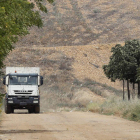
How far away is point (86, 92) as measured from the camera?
51406 mm

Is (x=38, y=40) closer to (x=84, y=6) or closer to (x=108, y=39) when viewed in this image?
(x=108, y=39)

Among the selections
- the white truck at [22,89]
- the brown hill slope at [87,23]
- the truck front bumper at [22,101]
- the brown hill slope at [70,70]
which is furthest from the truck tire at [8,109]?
the brown hill slope at [87,23]

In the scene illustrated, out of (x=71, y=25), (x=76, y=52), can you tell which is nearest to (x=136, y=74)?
(x=76, y=52)

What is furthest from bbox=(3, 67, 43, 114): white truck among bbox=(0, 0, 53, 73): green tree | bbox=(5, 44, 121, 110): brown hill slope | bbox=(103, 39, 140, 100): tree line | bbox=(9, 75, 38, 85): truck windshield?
bbox=(5, 44, 121, 110): brown hill slope

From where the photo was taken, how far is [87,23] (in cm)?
7581

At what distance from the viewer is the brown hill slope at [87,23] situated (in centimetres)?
6969

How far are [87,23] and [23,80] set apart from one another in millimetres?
48528

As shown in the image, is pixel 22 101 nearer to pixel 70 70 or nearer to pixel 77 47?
pixel 70 70

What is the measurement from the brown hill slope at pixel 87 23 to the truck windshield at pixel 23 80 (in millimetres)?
38544

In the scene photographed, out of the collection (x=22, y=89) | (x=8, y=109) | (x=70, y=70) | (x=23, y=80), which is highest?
(x=70, y=70)

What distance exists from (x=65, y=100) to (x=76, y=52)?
16531mm

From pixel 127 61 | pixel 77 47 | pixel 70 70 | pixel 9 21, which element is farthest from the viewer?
pixel 77 47

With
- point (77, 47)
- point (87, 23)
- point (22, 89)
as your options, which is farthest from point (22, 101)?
point (87, 23)

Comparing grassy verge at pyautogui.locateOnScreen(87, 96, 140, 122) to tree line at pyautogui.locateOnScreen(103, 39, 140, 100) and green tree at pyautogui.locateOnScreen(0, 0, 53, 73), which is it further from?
green tree at pyautogui.locateOnScreen(0, 0, 53, 73)
